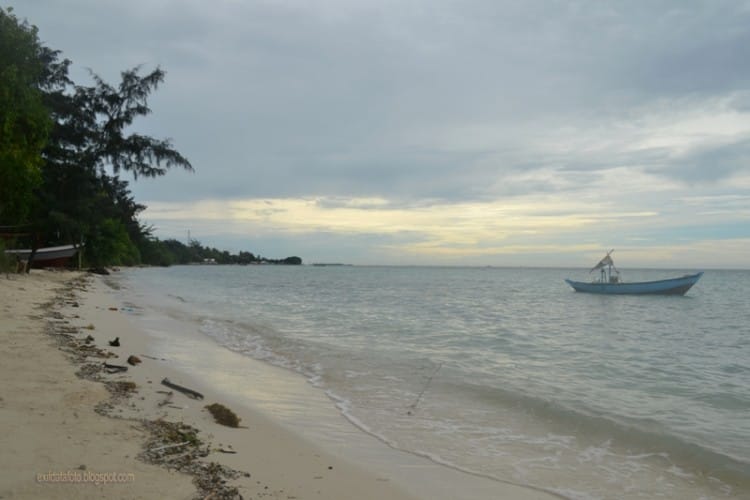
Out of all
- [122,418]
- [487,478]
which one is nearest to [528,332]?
[487,478]

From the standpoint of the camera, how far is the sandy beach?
3.56m

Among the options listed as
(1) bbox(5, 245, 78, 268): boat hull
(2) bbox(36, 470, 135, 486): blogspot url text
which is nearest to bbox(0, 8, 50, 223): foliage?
(2) bbox(36, 470, 135, 486): blogspot url text

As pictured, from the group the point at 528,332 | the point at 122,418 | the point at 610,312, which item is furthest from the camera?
the point at 610,312

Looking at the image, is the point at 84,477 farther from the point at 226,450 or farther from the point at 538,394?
the point at 538,394

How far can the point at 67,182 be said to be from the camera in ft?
105

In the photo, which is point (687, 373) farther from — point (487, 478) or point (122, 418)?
point (122, 418)

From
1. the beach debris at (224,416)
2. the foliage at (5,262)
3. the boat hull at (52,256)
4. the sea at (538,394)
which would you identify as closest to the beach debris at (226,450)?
the beach debris at (224,416)

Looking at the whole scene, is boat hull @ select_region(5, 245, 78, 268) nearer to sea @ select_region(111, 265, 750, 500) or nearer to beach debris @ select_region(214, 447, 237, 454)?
sea @ select_region(111, 265, 750, 500)

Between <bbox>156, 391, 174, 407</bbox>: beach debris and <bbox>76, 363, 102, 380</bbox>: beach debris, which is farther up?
<bbox>76, 363, 102, 380</bbox>: beach debris

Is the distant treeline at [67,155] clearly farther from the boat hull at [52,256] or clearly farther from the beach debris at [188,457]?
the beach debris at [188,457]

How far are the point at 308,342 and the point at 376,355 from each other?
8.64ft

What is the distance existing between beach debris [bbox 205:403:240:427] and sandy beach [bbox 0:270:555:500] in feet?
0.30

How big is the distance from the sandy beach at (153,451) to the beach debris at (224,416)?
3.5 inches

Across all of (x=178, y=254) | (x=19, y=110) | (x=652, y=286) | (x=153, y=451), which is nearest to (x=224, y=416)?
(x=153, y=451)
